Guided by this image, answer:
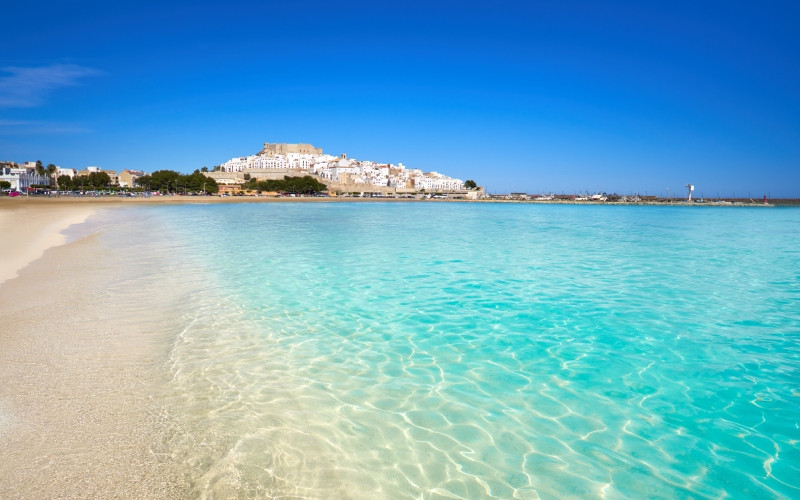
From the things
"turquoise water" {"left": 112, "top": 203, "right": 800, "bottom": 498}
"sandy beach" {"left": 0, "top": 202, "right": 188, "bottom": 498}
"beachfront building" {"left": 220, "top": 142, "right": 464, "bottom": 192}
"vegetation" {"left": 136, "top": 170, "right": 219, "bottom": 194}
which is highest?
"beachfront building" {"left": 220, "top": 142, "right": 464, "bottom": 192}

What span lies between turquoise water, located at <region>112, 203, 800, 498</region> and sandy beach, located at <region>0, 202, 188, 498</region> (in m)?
0.28

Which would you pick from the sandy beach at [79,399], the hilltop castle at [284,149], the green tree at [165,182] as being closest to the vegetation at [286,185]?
the green tree at [165,182]

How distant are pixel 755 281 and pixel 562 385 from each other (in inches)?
382

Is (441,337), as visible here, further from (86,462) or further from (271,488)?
(86,462)

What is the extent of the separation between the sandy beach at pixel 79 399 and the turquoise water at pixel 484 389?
278 millimetres

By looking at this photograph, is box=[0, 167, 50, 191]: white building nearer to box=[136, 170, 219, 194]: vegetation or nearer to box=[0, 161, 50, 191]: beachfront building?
box=[0, 161, 50, 191]: beachfront building

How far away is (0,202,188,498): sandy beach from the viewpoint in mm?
3033

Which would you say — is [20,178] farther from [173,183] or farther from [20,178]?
[173,183]

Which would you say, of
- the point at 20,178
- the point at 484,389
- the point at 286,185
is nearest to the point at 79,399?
the point at 484,389

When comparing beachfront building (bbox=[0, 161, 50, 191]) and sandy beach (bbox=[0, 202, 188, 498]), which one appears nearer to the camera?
sandy beach (bbox=[0, 202, 188, 498])

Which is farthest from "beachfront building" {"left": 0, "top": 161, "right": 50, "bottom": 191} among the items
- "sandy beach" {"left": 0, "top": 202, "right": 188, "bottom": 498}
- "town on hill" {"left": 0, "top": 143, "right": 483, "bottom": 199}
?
"sandy beach" {"left": 0, "top": 202, "right": 188, "bottom": 498}

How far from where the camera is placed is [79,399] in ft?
Result: 13.8

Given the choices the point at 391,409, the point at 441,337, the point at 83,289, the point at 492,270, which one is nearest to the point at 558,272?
the point at 492,270

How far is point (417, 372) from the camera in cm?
531
